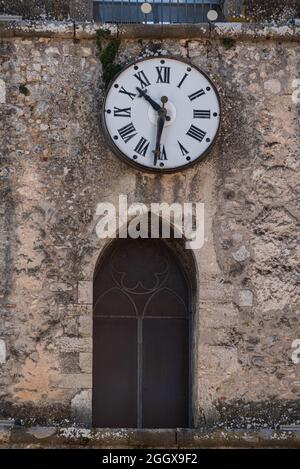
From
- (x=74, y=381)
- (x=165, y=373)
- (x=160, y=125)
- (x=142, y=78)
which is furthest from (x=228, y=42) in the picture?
(x=74, y=381)

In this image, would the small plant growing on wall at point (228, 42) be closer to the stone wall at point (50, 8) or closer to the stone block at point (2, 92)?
the stone wall at point (50, 8)

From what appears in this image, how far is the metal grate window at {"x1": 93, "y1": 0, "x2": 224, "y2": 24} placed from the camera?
12.9 meters

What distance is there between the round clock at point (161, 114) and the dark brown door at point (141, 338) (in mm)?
780

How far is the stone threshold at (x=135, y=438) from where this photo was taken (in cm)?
1138

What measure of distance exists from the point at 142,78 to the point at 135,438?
2863mm

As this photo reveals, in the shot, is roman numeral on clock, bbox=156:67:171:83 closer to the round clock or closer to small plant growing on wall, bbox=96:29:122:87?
the round clock

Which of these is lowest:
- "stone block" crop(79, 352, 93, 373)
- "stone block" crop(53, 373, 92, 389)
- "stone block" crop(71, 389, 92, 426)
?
"stone block" crop(71, 389, 92, 426)

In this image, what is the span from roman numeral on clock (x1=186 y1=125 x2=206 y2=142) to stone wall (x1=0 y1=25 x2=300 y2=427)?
7.8 inches

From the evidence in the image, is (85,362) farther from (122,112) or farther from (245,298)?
(122,112)

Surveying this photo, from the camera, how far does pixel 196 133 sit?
1198cm

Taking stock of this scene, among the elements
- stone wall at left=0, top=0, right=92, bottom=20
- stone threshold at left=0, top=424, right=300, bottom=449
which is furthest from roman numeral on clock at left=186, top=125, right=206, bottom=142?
stone threshold at left=0, top=424, right=300, bottom=449

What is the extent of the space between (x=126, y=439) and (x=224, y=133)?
260 centimetres
